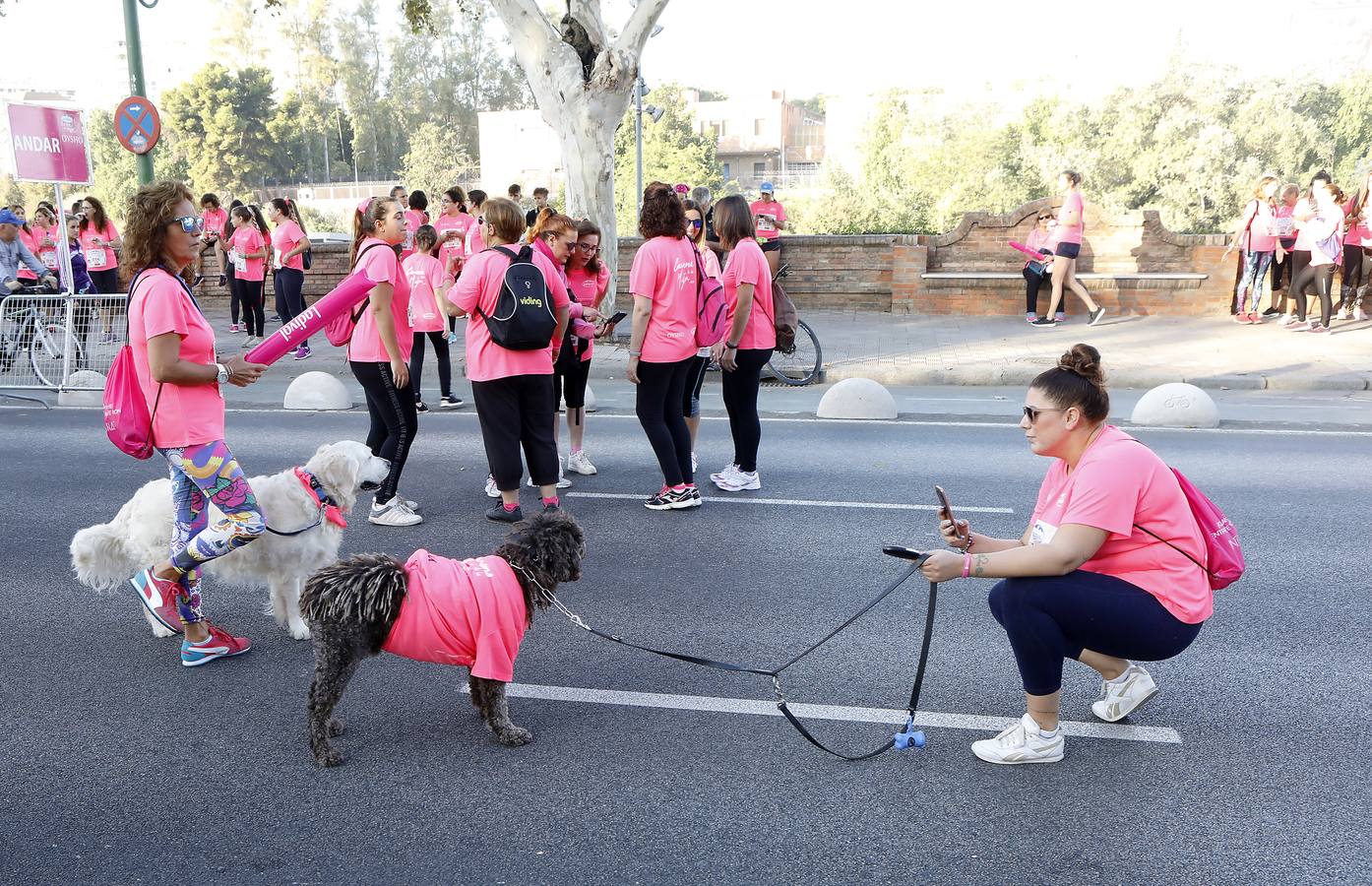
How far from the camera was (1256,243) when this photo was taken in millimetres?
15016

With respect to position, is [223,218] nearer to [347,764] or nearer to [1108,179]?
[347,764]

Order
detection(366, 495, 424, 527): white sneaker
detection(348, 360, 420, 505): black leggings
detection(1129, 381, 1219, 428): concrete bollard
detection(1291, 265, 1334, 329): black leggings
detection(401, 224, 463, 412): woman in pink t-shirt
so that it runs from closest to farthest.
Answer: detection(348, 360, 420, 505): black leggings
detection(366, 495, 424, 527): white sneaker
detection(1129, 381, 1219, 428): concrete bollard
detection(401, 224, 463, 412): woman in pink t-shirt
detection(1291, 265, 1334, 329): black leggings

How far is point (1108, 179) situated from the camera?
4650 centimetres

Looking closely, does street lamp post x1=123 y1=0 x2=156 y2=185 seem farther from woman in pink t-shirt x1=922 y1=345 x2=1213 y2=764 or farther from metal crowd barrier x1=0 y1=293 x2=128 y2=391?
woman in pink t-shirt x1=922 y1=345 x2=1213 y2=764

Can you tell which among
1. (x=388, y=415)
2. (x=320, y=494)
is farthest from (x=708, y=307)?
(x=320, y=494)

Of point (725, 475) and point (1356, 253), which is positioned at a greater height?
point (1356, 253)

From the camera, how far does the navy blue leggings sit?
365 cm

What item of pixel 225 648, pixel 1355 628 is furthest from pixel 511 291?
pixel 1355 628

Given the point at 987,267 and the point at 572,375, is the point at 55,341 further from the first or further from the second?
the point at 987,267

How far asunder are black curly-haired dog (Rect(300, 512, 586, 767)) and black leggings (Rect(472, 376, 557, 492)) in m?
2.49

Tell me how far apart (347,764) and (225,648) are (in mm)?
1351

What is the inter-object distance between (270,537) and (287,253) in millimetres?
11080

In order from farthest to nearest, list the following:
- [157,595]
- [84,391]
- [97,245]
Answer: [97,245] → [84,391] → [157,595]

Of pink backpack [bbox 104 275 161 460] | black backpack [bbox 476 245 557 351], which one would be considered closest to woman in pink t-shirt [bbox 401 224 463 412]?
black backpack [bbox 476 245 557 351]
